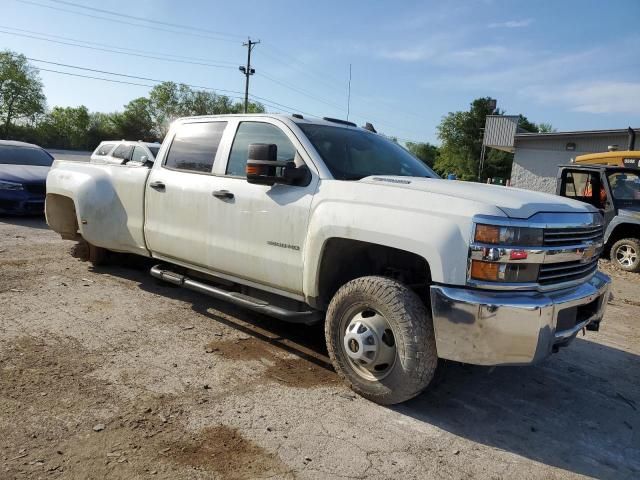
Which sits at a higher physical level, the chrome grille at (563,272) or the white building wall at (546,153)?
the white building wall at (546,153)

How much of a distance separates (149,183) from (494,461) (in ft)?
12.9

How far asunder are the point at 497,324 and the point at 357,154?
1968mm

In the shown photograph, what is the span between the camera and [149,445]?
271 centimetres

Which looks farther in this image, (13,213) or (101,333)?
(13,213)

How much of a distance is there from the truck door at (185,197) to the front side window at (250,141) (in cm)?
22

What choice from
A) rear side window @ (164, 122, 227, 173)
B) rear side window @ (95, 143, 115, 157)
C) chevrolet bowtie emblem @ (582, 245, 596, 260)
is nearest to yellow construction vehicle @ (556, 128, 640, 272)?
chevrolet bowtie emblem @ (582, 245, 596, 260)

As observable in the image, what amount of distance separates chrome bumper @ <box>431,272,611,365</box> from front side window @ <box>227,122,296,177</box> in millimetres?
1825

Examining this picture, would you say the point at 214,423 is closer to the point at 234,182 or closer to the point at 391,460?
the point at 391,460

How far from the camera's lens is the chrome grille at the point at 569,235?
302cm

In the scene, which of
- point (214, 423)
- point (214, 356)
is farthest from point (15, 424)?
point (214, 356)

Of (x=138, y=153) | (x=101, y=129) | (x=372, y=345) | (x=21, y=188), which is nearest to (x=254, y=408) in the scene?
(x=372, y=345)

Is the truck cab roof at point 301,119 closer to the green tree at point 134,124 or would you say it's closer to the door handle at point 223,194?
the door handle at point 223,194

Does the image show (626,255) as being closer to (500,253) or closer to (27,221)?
(500,253)

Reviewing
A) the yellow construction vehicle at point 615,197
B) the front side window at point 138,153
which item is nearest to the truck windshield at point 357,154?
the yellow construction vehicle at point 615,197
